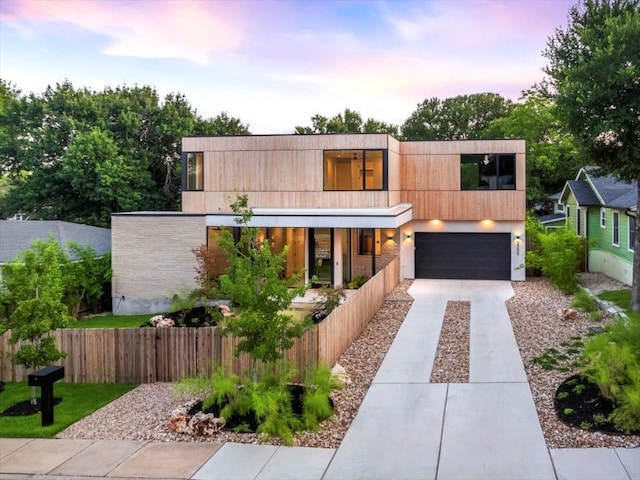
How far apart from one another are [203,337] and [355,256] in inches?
526

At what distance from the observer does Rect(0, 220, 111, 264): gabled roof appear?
72.3 ft

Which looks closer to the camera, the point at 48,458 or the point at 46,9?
the point at 48,458

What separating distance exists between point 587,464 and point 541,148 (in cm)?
3435

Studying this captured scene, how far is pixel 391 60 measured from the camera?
98.3 feet

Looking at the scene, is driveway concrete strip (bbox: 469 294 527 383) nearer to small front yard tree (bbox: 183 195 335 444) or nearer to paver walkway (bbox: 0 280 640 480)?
paver walkway (bbox: 0 280 640 480)

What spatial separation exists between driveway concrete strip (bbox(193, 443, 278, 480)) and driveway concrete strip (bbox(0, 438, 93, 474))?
2164 mm

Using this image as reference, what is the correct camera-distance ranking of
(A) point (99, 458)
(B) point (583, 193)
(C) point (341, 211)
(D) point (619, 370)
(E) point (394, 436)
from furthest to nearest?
(B) point (583, 193) < (C) point (341, 211) < (D) point (619, 370) < (E) point (394, 436) < (A) point (99, 458)

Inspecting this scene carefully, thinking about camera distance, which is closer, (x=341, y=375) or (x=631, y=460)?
(x=631, y=460)

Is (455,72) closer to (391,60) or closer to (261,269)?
(391,60)

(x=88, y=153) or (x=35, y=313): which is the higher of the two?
(x=88, y=153)

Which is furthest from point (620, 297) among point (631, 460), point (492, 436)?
point (631, 460)

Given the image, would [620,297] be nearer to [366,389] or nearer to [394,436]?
[366,389]

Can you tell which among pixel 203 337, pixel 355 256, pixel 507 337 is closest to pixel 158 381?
pixel 203 337

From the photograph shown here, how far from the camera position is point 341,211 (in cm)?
2147
